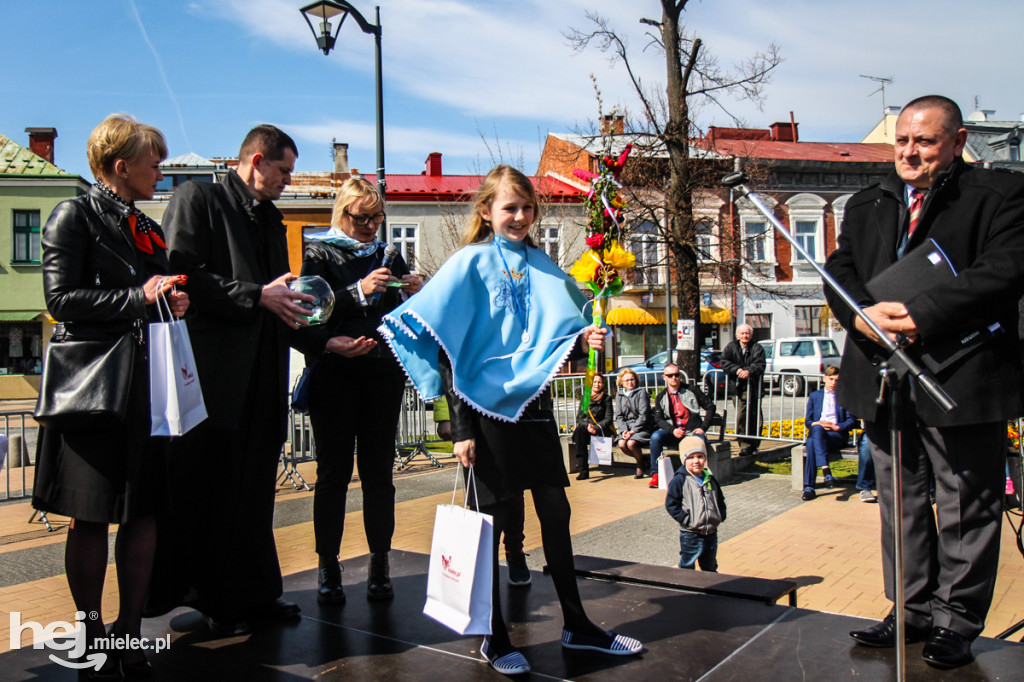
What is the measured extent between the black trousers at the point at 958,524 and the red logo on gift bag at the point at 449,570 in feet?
5.35

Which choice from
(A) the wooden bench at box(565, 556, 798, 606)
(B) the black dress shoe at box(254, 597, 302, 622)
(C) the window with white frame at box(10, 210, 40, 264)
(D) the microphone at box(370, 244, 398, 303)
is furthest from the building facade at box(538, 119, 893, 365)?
(B) the black dress shoe at box(254, 597, 302, 622)

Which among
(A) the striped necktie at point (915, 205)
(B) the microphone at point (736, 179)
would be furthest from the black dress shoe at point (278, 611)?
(A) the striped necktie at point (915, 205)

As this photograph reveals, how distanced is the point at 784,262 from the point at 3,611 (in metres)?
32.9

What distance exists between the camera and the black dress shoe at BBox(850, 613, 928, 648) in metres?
2.96

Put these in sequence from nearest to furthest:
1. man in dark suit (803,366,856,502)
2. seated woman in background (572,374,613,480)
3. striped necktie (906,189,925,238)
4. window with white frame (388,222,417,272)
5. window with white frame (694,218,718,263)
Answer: striped necktie (906,189,925,238)
man in dark suit (803,366,856,502)
seated woman in background (572,374,613,480)
window with white frame (694,218,718,263)
window with white frame (388,222,417,272)

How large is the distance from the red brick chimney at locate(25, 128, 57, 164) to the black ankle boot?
37.1 m

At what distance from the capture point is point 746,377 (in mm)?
10734

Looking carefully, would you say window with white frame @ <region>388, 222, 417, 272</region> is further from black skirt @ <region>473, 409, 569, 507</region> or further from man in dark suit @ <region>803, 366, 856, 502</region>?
black skirt @ <region>473, 409, 569, 507</region>

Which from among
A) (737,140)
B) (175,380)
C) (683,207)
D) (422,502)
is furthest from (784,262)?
(175,380)

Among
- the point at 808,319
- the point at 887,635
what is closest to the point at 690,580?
the point at 887,635

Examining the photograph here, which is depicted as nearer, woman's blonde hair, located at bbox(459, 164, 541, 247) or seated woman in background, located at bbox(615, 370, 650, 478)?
woman's blonde hair, located at bbox(459, 164, 541, 247)

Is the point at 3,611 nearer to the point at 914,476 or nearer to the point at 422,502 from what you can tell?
the point at 422,502

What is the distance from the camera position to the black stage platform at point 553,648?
281 centimetres

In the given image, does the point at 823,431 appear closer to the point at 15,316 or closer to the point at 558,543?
the point at 558,543
